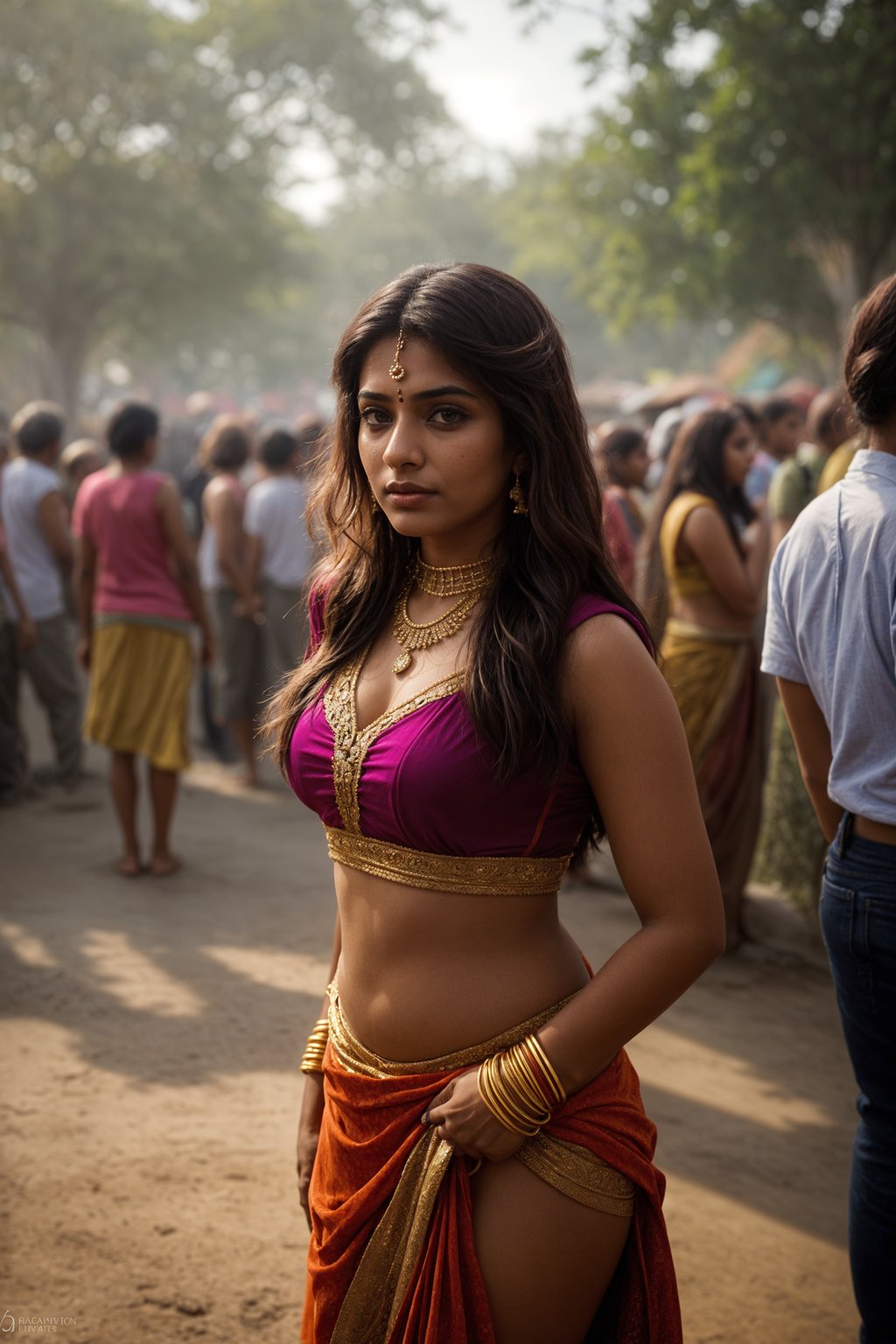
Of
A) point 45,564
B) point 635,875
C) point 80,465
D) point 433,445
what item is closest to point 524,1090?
point 635,875

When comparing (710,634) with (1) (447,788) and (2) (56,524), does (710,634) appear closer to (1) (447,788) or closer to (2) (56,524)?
(1) (447,788)

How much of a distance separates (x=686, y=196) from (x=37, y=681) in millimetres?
10045

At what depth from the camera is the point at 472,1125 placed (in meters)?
1.67

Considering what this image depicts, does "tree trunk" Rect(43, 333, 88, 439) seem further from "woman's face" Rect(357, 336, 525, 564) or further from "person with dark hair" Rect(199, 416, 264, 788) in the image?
"woman's face" Rect(357, 336, 525, 564)

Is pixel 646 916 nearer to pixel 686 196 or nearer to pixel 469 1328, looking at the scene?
pixel 469 1328

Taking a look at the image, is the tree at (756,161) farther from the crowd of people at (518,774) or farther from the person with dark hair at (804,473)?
the crowd of people at (518,774)

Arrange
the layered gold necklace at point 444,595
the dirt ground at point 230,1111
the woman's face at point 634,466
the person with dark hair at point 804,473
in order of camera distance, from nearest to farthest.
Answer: the layered gold necklace at point 444,595 < the dirt ground at point 230,1111 < the person with dark hair at point 804,473 < the woman's face at point 634,466

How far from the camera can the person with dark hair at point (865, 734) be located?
2.26m

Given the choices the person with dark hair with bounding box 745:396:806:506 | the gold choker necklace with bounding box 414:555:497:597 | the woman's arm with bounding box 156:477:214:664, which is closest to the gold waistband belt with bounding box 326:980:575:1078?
the gold choker necklace with bounding box 414:555:497:597

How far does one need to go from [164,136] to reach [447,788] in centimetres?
2516

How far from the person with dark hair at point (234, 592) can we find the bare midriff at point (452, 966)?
6169 millimetres

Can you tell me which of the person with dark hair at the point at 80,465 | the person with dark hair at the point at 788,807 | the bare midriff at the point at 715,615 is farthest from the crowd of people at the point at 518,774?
the person with dark hair at the point at 80,465

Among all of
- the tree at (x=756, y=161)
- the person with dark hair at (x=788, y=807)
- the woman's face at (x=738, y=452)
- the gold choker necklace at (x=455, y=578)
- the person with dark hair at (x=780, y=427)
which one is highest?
the tree at (x=756, y=161)

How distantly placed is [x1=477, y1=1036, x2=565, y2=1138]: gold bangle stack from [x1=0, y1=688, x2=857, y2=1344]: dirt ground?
58.6 inches
